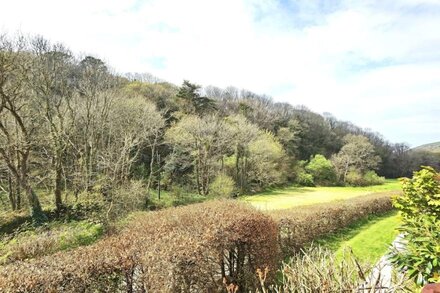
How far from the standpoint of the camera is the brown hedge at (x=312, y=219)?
11695 mm

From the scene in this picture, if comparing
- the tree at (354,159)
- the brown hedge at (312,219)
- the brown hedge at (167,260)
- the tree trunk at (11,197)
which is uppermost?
the tree at (354,159)

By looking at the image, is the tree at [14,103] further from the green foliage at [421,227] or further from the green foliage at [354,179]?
the green foliage at [354,179]

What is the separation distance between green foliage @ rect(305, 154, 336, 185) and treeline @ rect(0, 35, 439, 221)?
0.17 meters

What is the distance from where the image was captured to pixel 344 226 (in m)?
17.8

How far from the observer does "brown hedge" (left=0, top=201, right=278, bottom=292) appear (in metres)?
4.54

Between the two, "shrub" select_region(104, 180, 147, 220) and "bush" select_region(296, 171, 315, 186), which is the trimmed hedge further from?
"bush" select_region(296, 171, 315, 186)

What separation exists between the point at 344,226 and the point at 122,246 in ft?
49.5

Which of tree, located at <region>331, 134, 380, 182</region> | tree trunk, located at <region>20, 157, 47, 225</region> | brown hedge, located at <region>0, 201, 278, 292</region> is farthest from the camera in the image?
tree, located at <region>331, 134, 380, 182</region>

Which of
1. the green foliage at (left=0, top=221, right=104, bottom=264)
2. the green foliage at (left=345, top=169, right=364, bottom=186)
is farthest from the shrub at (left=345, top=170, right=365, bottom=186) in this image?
the green foliage at (left=0, top=221, right=104, bottom=264)

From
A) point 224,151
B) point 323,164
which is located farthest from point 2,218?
point 323,164

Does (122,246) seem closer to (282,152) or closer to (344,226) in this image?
(344,226)

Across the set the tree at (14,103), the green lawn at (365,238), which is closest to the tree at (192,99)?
the tree at (14,103)

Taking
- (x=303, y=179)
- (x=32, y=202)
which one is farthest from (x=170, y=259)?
(x=303, y=179)

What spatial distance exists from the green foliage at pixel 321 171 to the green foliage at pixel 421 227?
4580 cm
